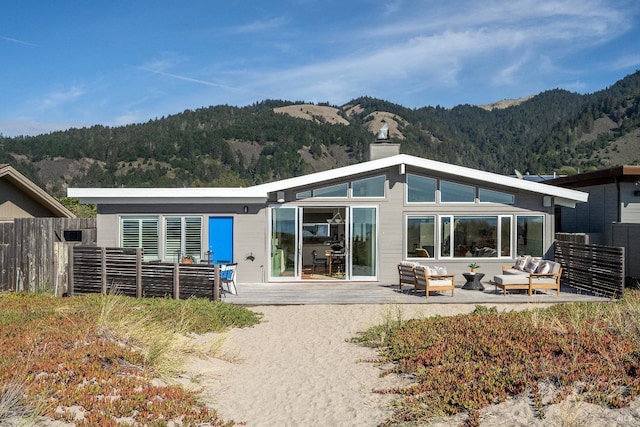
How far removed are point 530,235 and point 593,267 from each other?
7.20 ft

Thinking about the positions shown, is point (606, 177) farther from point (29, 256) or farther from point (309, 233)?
point (29, 256)

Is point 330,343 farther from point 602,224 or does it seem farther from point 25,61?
point 25,61

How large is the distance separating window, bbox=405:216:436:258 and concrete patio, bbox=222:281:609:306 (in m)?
1.23

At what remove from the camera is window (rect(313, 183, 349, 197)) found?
14.6 meters

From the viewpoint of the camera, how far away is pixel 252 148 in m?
73.4

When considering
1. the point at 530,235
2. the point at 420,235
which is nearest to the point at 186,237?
the point at 420,235

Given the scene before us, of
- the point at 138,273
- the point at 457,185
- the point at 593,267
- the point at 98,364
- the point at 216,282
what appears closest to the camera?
the point at 98,364

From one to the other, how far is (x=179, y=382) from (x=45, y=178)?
63.5m

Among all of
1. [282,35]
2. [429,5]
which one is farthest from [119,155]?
[429,5]

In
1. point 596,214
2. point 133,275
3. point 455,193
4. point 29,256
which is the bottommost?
point 133,275

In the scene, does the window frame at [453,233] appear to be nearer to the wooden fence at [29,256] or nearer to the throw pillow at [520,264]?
the throw pillow at [520,264]

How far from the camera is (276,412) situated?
5.70m

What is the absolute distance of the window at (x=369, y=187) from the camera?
14.7 meters

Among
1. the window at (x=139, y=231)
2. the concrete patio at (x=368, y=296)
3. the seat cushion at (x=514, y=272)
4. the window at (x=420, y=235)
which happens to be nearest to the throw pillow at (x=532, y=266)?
the seat cushion at (x=514, y=272)
